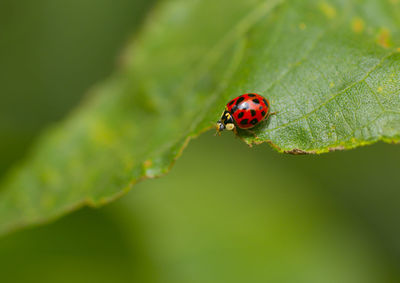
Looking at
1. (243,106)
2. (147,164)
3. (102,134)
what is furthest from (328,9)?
(102,134)

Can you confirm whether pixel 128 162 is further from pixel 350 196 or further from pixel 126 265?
pixel 350 196

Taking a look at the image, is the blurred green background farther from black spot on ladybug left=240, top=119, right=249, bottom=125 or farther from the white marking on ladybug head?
black spot on ladybug left=240, top=119, right=249, bottom=125

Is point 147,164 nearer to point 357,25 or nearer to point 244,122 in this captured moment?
A: point 244,122

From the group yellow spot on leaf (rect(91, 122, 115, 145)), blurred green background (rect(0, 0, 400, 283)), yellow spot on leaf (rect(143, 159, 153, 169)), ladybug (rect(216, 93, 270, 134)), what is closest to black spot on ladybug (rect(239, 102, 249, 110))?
ladybug (rect(216, 93, 270, 134))

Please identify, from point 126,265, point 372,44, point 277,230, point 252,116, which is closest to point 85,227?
point 126,265

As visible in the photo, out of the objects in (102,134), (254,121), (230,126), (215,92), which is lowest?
(254,121)

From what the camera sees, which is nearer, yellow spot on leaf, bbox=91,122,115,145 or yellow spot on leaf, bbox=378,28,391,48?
yellow spot on leaf, bbox=378,28,391,48
